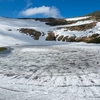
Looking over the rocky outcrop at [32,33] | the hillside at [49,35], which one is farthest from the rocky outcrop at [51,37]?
the rocky outcrop at [32,33]

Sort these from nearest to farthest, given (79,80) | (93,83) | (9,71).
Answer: (93,83), (79,80), (9,71)

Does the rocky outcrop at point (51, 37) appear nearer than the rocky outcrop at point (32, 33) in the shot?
Yes

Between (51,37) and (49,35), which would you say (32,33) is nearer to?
(49,35)

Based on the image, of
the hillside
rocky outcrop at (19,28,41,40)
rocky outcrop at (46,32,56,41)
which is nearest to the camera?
the hillside

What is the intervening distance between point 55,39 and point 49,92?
35958 millimetres

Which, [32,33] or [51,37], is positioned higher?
[32,33]

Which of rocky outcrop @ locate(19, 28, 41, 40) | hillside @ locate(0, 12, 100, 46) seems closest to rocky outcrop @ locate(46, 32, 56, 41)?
hillside @ locate(0, 12, 100, 46)

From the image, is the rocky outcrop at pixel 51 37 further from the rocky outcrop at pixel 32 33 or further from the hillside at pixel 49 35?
the rocky outcrop at pixel 32 33

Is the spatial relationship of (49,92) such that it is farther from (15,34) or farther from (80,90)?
(15,34)

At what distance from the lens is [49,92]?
618 cm

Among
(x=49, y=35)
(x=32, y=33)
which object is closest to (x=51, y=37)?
(x=49, y=35)

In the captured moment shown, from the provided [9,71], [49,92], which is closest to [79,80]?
[49,92]

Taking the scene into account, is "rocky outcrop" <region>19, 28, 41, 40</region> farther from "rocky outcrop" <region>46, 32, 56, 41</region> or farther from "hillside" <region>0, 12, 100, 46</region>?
"rocky outcrop" <region>46, 32, 56, 41</region>

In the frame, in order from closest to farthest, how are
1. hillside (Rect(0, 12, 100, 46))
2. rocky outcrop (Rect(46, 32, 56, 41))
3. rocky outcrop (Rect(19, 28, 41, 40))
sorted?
hillside (Rect(0, 12, 100, 46))
rocky outcrop (Rect(46, 32, 56, 41))
rocky outcrop (Rect(19, 28, 41, 40))
